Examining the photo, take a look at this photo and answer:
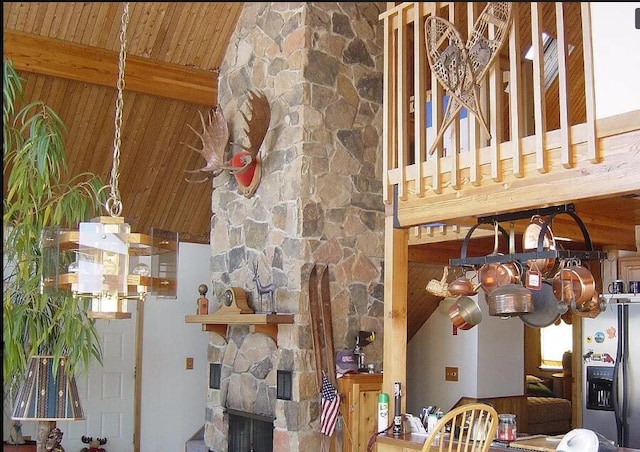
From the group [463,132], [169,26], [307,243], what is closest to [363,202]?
[307,243]

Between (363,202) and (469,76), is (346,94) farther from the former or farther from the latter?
(469,76)

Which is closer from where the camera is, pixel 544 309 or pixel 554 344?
pixel 544 309

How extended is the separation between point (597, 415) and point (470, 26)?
3.60 metres

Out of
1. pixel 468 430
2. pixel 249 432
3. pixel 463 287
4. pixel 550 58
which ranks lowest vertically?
pixel 249 432

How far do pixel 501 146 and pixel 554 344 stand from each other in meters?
7.12

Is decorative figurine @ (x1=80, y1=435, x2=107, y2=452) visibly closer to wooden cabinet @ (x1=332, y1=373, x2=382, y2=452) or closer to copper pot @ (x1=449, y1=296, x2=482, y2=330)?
wooden cabinet @ (x1=332, y1=373, x2=382, y2=452)

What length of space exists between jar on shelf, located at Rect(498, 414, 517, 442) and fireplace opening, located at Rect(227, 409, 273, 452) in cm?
211

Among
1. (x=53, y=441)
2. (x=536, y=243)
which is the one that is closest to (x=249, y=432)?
(x=53, y=441)

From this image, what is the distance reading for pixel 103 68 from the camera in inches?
262

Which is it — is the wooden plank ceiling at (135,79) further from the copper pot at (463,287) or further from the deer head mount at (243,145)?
the copper pot at (463,287)

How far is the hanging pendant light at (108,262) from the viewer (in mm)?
3166

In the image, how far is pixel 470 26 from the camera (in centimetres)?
439

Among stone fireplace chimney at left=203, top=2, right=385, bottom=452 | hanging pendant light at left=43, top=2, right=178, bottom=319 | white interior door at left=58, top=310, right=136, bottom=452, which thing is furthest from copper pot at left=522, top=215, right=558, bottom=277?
white interior door at left=58, top=310, right=136, bottom=452

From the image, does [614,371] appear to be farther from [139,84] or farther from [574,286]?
[139,84]
